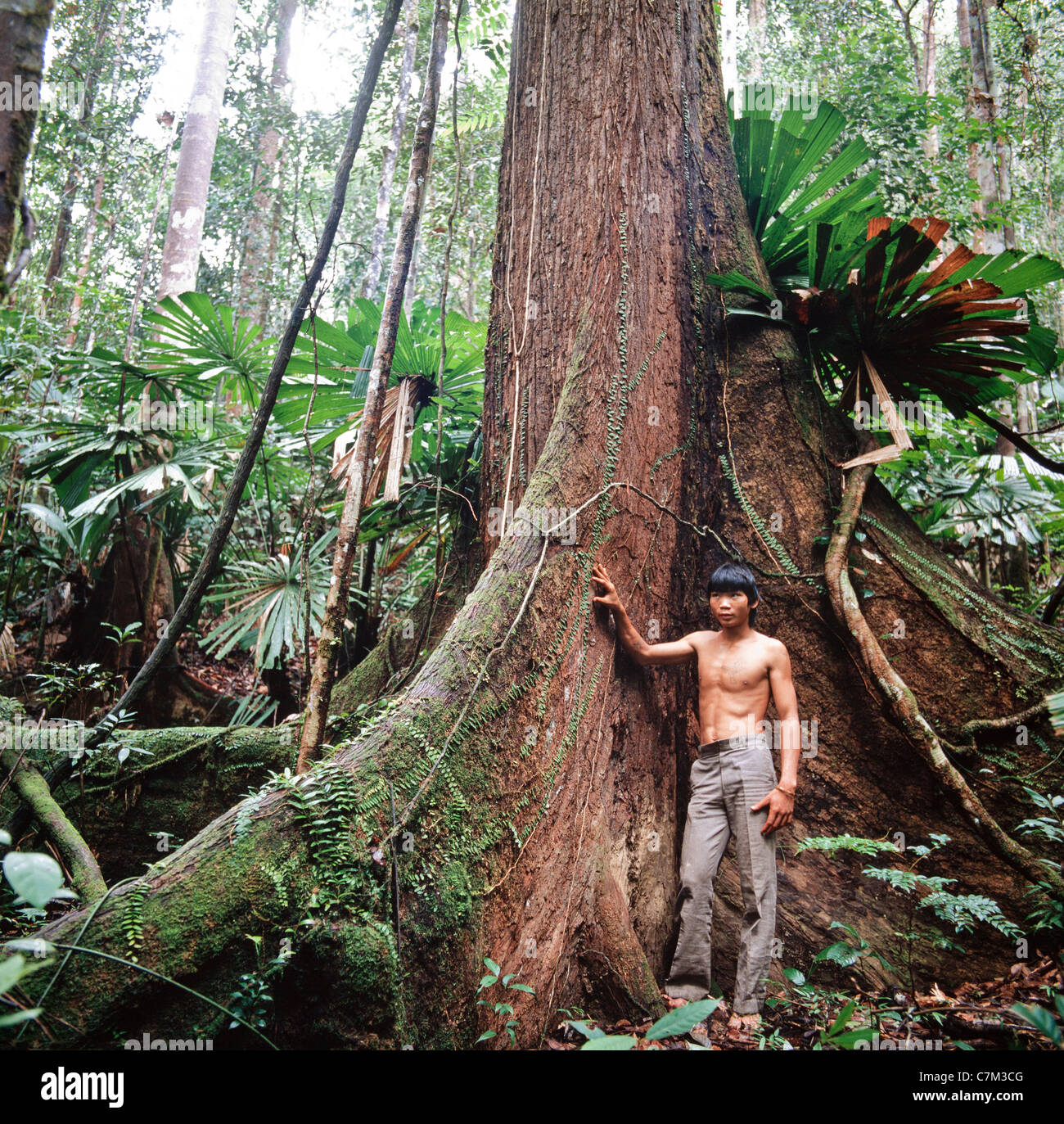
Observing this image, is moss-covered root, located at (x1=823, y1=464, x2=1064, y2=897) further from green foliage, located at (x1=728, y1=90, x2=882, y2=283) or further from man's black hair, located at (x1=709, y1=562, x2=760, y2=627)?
green foliage, located at (x1=728, y1=90, x2=882, y2=283)

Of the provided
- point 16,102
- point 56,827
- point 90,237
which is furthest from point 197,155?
point 16,102

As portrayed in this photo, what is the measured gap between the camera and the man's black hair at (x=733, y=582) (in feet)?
11.1

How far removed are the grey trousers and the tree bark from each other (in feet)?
5.64

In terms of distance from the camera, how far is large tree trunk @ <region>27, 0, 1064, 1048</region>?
6.55ft

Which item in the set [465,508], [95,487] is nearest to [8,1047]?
[465,508]

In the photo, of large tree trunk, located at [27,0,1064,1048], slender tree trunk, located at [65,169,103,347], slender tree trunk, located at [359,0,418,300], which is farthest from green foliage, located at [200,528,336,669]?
slender tree trunk, located at [65,169,103,347]

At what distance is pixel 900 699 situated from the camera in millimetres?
3297

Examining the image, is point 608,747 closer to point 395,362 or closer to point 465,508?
point 465,508

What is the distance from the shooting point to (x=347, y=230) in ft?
57.4

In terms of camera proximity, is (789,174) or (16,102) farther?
(789,174)

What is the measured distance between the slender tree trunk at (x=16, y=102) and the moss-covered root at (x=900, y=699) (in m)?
3.38

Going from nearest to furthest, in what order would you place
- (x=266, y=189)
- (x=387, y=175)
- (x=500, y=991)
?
(x=500, y=991) < (x=387, y=175) < (x=266, y=189)

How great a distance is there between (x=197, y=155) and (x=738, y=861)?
34.0ft

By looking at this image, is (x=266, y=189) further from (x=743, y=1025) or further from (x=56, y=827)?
(x=743, y=1025)
